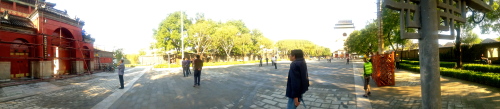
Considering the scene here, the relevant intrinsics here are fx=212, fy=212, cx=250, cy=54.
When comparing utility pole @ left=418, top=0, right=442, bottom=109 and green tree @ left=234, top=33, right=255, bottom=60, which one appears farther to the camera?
green tree @ left=234, top=33, right=255, bottom=60

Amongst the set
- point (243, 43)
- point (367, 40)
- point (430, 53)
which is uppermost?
point (243, 43)

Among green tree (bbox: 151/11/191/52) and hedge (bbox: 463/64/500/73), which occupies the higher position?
green tree (bbox: 151/11/191/52)

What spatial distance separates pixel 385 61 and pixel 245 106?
6432 mm

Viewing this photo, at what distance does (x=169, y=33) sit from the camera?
37750 mm

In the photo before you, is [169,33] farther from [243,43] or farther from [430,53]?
[430,53]

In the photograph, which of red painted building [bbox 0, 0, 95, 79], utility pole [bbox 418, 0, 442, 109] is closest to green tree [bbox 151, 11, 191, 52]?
red painted building [bbox 0, 0, 95, 79]

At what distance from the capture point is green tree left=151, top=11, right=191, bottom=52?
37281 millimetres

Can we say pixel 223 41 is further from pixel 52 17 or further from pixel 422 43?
pixel 422 43

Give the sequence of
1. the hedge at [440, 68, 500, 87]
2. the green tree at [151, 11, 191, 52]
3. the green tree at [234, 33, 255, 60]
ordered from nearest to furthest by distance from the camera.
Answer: the hedge at [440, 68, 500, 87] → the green tree at [151, 11, 191, 52] → the green tree at [234, 33, 255, 60]

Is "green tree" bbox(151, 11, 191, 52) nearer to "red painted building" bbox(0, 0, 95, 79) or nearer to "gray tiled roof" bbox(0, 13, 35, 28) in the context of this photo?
"red painted building" bbox(0, 0, 95, 79)

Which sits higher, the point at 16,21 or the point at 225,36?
the point at 225,36

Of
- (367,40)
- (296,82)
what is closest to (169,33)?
(367,40)

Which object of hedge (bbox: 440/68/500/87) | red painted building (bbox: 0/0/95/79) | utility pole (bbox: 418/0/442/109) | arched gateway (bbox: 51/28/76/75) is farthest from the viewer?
arched gateway (bbox: 51/28/76/75)

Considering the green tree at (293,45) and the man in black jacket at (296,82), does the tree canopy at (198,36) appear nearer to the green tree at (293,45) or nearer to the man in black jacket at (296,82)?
the green tree at (293,45)
